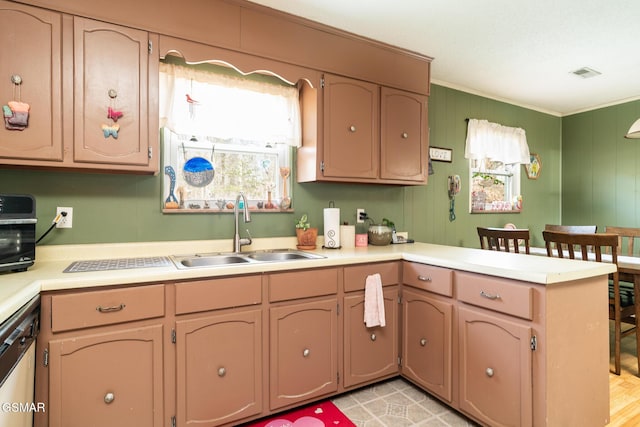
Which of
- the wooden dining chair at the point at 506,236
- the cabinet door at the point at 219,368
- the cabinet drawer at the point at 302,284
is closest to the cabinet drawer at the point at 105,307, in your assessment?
the cabinet door at the point at 219,368

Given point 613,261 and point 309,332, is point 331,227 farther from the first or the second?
point 613,261

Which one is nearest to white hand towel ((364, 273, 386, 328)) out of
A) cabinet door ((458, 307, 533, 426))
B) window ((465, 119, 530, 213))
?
cabinet door ((458, 307, 533, 426))

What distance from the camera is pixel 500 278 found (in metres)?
1.66

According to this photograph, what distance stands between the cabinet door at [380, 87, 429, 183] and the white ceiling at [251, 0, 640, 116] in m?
0.41

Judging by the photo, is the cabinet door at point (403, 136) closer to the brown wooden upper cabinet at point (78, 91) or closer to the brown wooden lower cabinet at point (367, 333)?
the brown wooden lower cabinet at point (367, 333)

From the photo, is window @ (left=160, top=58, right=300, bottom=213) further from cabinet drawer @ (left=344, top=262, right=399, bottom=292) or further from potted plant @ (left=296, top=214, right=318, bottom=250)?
cabinet drawer @ (left=344, top=262, right=399, bottom=292)

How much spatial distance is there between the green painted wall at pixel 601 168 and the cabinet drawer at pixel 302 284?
3.71 m

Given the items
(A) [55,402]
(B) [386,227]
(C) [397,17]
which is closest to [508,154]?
(B) [386,227]

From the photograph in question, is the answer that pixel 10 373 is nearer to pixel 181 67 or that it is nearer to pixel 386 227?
pixel 181 67

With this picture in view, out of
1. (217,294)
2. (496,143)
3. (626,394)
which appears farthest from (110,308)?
(496,143)

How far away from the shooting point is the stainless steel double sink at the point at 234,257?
1999mm

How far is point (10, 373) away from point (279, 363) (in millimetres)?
1122

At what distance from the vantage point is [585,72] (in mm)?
3096

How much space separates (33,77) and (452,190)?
3207mm
